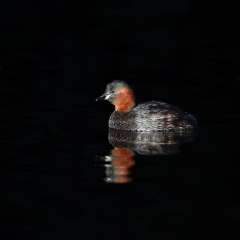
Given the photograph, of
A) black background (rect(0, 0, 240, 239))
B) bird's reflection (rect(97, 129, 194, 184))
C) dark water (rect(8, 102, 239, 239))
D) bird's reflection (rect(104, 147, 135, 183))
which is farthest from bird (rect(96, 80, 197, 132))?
bird's reflection (rect(104, 147, 135, 183))

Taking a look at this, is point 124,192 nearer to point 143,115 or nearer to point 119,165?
point 119,165

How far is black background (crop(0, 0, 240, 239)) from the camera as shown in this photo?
17109 millimetres

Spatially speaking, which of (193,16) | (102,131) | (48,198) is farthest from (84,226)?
(193,16)

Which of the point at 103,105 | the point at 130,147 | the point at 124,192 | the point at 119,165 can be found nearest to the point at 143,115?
the point at 130,147

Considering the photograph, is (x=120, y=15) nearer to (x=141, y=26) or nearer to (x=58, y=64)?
(x=141, y=26)

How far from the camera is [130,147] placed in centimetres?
2277

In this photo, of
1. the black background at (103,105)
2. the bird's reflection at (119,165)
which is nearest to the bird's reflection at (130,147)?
the bird's reflection at (119,165)

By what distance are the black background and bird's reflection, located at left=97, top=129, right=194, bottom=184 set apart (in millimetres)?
371

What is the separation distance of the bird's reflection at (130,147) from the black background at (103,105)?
14.6 inches

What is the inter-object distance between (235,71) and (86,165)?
1384cm

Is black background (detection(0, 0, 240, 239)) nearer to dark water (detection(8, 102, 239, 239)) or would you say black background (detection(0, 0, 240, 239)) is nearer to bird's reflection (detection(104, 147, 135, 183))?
dark water (detection(8, 102, 239, 239))

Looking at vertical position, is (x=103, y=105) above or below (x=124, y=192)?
above

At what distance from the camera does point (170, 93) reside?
1169 inches

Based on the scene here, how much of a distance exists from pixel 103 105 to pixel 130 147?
6.48m
